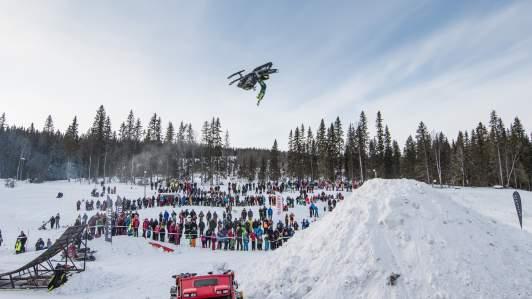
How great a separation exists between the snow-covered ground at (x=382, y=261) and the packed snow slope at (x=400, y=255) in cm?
3

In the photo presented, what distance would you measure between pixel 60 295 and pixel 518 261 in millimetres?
14682

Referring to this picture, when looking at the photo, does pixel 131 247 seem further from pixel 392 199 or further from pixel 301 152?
pixel 301 152

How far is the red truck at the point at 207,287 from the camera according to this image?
756 centimetres

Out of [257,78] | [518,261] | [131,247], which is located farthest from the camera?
[131,247]

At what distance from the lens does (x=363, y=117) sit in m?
74.1

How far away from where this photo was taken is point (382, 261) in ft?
30.6

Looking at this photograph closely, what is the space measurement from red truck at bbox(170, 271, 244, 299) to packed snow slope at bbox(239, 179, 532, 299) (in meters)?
2.20

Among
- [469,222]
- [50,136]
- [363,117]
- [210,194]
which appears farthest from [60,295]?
[50,136]

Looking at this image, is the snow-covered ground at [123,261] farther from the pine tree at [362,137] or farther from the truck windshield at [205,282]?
the pine tree at [362,137]

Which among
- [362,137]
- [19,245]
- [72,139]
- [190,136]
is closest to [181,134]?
[190,136]

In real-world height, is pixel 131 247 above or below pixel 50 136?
below

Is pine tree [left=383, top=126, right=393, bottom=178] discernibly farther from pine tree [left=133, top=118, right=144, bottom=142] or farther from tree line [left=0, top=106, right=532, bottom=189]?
pine tree [left=133, top=118, right=144, bottom=142]

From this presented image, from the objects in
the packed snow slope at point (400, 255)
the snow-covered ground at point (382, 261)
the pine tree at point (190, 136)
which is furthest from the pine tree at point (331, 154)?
the packed snow slope at point (400, 255)

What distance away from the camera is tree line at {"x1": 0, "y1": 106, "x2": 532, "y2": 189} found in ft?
230
